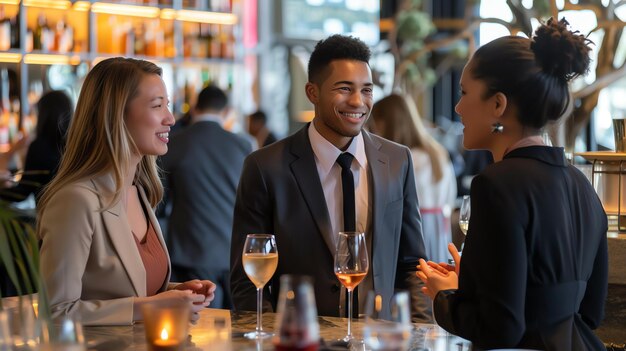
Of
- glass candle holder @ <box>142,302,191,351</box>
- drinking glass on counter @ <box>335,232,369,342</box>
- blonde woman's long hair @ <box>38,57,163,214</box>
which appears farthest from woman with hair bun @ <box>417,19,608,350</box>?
blonde woman's long hair @ <box>38,57,163,214</box>

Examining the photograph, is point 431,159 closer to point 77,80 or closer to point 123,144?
point 77,80

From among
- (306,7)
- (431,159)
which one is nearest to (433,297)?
Answer: (431,159)

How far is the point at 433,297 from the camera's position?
89.9 inches

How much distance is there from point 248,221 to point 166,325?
4.49ft

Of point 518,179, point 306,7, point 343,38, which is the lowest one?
point 518,179

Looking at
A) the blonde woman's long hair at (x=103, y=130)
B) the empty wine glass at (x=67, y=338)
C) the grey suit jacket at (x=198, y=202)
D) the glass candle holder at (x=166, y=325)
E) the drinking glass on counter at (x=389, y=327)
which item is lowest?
the grey suit jacket at (x=198, y=202)

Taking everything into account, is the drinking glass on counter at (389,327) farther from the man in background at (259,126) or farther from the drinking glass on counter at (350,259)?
the man in background at (259,126)

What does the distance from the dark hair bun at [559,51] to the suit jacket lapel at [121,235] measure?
122cm

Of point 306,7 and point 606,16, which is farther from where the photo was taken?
point 306,7

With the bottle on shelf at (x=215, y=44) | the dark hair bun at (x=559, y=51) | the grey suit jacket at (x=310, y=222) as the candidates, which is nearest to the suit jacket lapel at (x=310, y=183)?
the grey suit jacket at (x=310, y=222)

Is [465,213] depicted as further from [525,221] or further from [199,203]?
[199,203]

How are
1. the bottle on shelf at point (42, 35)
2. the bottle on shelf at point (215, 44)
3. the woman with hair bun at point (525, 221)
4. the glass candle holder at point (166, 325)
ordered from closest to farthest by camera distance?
the glass candle holder at point (166, 325)
the woman with hair bun at point (525, 221)
the bottle on shelf at point (42, 35)
the bottle on shelf at point (215, 44)

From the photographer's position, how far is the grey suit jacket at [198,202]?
5453mm

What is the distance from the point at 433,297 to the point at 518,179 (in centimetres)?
39
